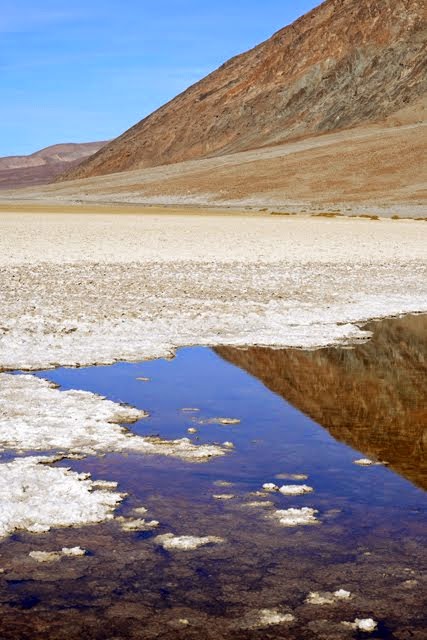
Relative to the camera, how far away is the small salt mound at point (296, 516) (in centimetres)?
581

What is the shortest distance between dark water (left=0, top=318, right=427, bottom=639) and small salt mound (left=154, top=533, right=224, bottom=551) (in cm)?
8

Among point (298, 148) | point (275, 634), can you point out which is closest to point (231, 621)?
point (275, 634)

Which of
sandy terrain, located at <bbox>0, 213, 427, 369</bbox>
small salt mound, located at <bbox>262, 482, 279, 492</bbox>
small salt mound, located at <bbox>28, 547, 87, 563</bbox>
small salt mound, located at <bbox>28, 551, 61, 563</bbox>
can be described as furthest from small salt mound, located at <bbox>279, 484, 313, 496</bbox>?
sandy terrain, located at <bbox>0, 213, 427, 369</bbox>

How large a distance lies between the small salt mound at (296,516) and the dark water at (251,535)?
3.2 inches

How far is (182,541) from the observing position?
548 cm

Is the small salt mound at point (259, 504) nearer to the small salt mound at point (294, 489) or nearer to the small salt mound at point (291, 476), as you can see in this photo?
the small salt mound at point (294, 489)

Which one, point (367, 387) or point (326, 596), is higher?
point (367, 387)

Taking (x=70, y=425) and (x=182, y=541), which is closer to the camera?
(x=182, y=541)

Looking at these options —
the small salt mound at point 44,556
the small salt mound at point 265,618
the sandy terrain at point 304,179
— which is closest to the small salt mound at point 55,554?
the small salt mound at point 44,556

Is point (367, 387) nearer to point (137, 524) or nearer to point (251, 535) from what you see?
point (251, 535)

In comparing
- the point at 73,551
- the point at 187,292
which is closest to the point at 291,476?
the point at 73,551

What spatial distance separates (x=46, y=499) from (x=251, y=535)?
1.38m

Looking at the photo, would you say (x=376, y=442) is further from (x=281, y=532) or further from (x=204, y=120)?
(x=204, y=120)

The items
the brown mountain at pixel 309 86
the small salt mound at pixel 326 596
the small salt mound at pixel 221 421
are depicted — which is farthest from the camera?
the brown mountain at pixel 309 86
